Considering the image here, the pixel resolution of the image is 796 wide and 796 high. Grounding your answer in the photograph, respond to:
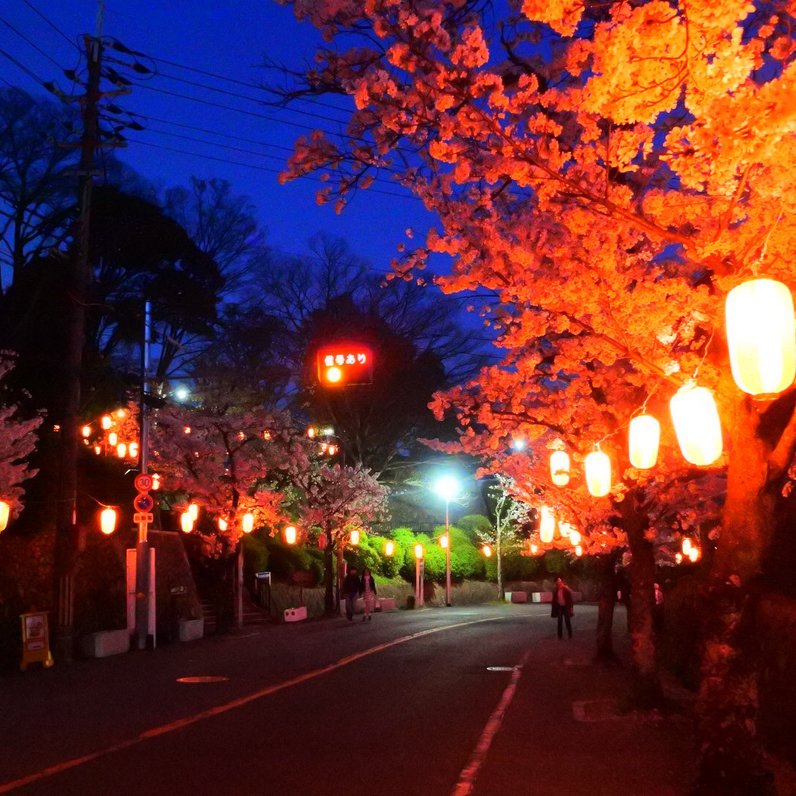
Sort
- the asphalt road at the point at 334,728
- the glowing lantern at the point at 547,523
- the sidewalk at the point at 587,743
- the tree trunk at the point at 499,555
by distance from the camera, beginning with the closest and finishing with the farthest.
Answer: the asphalt road at the point at 334,728, the sidewalk at the point at 587,743, the glowing lantern at the point at 547,523, the tree trunk at the point at 499,555

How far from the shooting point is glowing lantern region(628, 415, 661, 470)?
33.0 feet

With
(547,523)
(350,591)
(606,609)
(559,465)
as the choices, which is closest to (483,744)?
(559,465)

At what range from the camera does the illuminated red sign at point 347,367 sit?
14938 millimetres

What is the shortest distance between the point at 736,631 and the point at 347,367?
8616 millimetres

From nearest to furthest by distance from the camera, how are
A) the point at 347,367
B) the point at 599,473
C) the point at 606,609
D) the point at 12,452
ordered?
the point at 599,473
the point at 347,367
the point at 606,609
the point at 12,452

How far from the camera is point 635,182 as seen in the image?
11688 mm

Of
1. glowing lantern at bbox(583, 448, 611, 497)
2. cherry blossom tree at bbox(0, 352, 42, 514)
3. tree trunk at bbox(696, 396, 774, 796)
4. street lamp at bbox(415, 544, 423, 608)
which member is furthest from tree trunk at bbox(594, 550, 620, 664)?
street lamp at bbox(415, 544, 423, 608)

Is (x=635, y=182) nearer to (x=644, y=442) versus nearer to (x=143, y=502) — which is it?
(x=644, y=442)

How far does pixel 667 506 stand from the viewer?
18.1m

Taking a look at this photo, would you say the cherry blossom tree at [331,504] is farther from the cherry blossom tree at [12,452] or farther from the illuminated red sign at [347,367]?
the illuminated red sign at [347,367]

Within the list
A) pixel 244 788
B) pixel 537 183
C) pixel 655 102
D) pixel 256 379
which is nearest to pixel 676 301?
pixel 537 183

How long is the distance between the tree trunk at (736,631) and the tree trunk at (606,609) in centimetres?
1239

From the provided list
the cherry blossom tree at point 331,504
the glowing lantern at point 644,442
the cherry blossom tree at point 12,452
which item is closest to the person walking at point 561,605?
the cherry blossom tree at point 331,504

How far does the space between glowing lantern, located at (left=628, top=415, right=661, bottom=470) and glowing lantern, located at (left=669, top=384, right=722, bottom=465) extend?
1993mm
